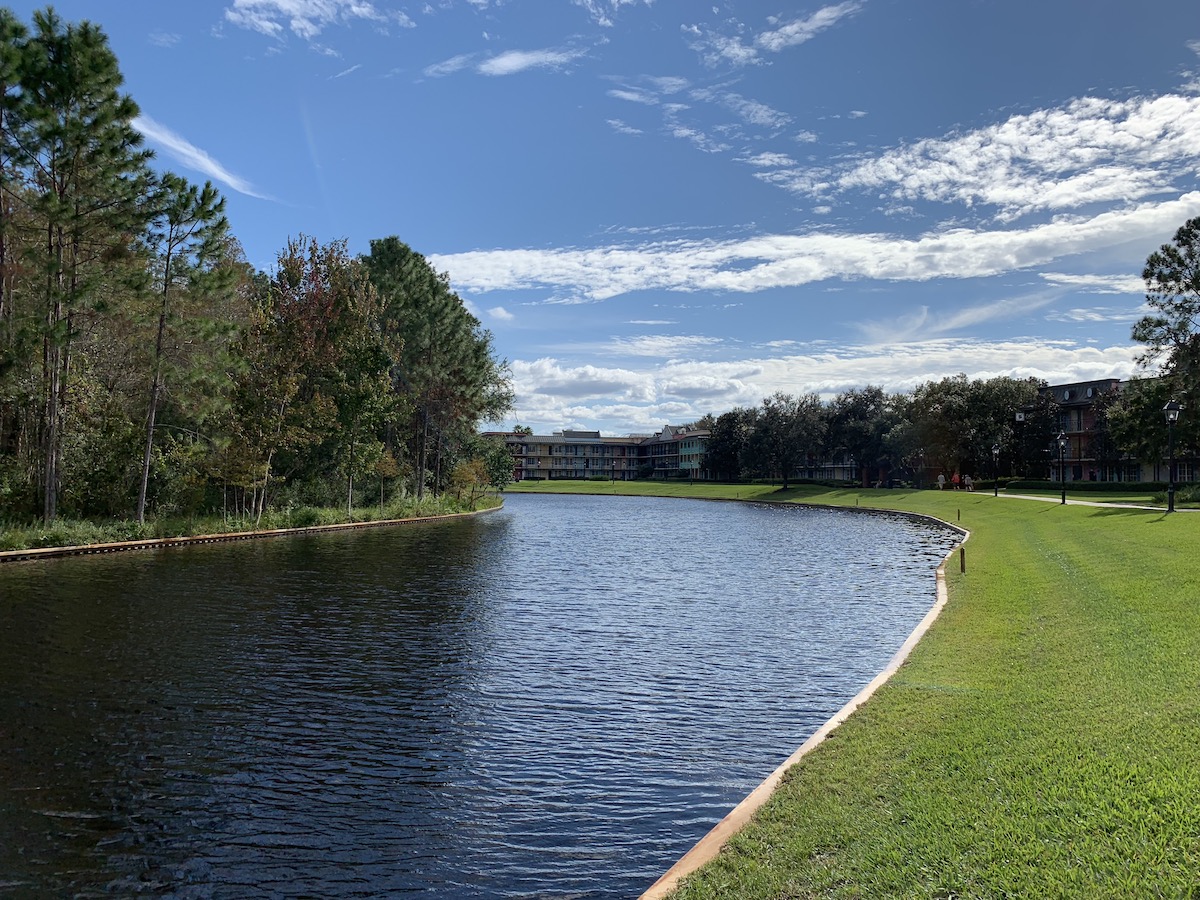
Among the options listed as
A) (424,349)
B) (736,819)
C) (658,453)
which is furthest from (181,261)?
(658,453)

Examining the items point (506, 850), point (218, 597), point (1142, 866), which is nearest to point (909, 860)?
point (1142, 866)

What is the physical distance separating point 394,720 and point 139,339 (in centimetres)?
2625

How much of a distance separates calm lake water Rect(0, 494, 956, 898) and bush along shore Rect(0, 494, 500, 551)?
3.51 m

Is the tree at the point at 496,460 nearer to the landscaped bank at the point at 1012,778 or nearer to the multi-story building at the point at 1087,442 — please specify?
the multi-story building at the point at 1087,442

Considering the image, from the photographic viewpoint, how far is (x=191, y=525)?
31.8m

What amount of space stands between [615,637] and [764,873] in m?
9.99

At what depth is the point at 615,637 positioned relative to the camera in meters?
15.5

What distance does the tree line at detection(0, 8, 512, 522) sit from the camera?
24531 mm

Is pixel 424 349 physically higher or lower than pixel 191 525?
higher

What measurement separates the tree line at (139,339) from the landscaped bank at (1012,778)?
84.7 feet

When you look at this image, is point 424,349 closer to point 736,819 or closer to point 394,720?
point 394,720

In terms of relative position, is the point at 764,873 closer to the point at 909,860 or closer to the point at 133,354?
the point at 909,860

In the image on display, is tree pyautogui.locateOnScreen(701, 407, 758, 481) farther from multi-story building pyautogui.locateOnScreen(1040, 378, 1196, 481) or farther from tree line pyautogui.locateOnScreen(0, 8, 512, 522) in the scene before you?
tree line pyautogui.locateOnScreen(0, 8, 512, 522)

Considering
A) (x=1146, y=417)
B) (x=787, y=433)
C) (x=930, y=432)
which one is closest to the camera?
(x=1146, y=417)
